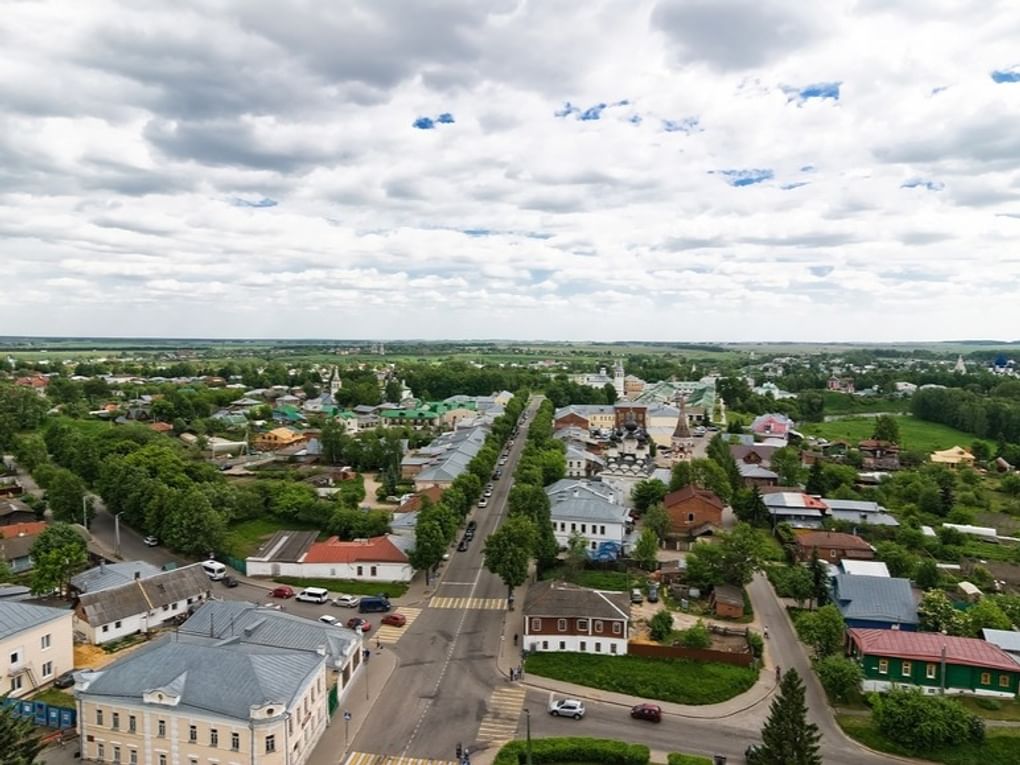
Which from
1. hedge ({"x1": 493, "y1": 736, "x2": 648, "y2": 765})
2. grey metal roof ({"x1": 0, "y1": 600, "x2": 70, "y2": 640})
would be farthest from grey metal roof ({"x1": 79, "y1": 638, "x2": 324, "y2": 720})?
hedge ({"x1": 493, "y1": 736, "x2": 648, "y2": 765})

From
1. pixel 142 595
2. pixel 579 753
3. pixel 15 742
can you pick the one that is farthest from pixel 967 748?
pixel 142 595

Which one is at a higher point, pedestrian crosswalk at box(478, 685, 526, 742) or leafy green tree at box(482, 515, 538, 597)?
leafy green tree at box(482, 515, 538, 597)

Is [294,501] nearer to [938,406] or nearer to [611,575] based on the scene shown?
[611,575]

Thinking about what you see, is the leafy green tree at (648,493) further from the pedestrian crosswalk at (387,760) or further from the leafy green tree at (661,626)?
the pedestrian crosswalk at (387,760)

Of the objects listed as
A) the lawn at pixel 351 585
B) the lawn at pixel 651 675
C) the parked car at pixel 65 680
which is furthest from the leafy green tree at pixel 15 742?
the lawn at pixel 351 585

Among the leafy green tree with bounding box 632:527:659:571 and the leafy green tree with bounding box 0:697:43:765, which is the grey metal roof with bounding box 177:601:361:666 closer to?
the leafy green tree with bounding box 0:697:43:765

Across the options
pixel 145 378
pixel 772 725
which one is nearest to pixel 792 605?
pixel 772 725
